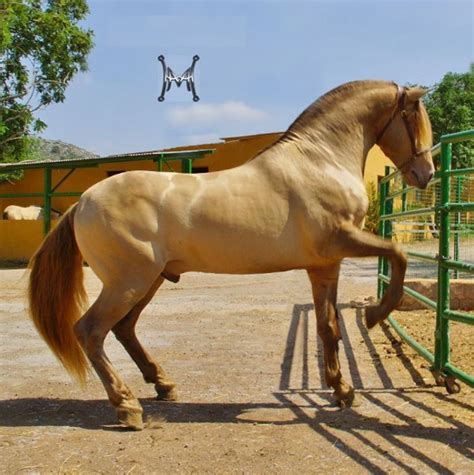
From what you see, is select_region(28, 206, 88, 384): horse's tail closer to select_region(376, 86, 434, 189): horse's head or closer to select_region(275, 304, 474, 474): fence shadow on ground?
select_region(275, 304, 474, 474): fence shadow on ground

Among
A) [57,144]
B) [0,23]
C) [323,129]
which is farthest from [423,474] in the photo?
[57,144]

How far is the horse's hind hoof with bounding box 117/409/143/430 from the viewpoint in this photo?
3.52 meters

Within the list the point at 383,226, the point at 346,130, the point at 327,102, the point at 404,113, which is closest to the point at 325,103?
the point at 327,102

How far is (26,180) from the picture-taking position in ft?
83.8

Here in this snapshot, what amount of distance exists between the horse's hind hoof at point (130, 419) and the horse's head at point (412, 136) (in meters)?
2.35

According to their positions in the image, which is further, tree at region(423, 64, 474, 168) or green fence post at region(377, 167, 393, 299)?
tree at region(423, 64, 474, 168)

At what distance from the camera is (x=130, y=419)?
3.53m

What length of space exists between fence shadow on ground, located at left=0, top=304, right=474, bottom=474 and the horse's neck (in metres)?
1.56

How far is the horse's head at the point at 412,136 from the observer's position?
3.96 metres

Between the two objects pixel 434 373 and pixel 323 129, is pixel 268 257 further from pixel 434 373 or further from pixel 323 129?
pixel 434 373

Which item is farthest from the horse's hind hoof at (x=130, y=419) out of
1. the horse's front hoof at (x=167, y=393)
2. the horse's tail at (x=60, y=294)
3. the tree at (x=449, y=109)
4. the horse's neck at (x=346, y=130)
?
the tree at (x=449, y=109)

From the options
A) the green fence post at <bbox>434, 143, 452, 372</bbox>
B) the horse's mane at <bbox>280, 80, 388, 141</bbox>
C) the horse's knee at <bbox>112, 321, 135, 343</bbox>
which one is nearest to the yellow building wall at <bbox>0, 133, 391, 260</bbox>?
the green fence post at <bbox>434, 143, 452, 372</bbox>

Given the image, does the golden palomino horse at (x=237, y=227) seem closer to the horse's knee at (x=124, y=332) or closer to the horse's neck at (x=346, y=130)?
the horse's neck at (x=346, y=130)

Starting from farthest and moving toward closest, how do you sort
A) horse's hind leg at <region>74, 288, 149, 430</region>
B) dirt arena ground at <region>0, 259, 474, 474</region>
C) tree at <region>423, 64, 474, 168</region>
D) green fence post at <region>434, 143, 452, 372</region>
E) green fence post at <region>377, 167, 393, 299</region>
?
tree at <region>423, 64, 474, 168</region>
green fence post at <region>377, 167, 393, 299</region>
green fence post at <region>434, 143, 452, 372</region>
horse's hind leg at <region>74, 288, 149, 430</region>
dirt arena ground at <region>0, 259, 474, 474</region>
